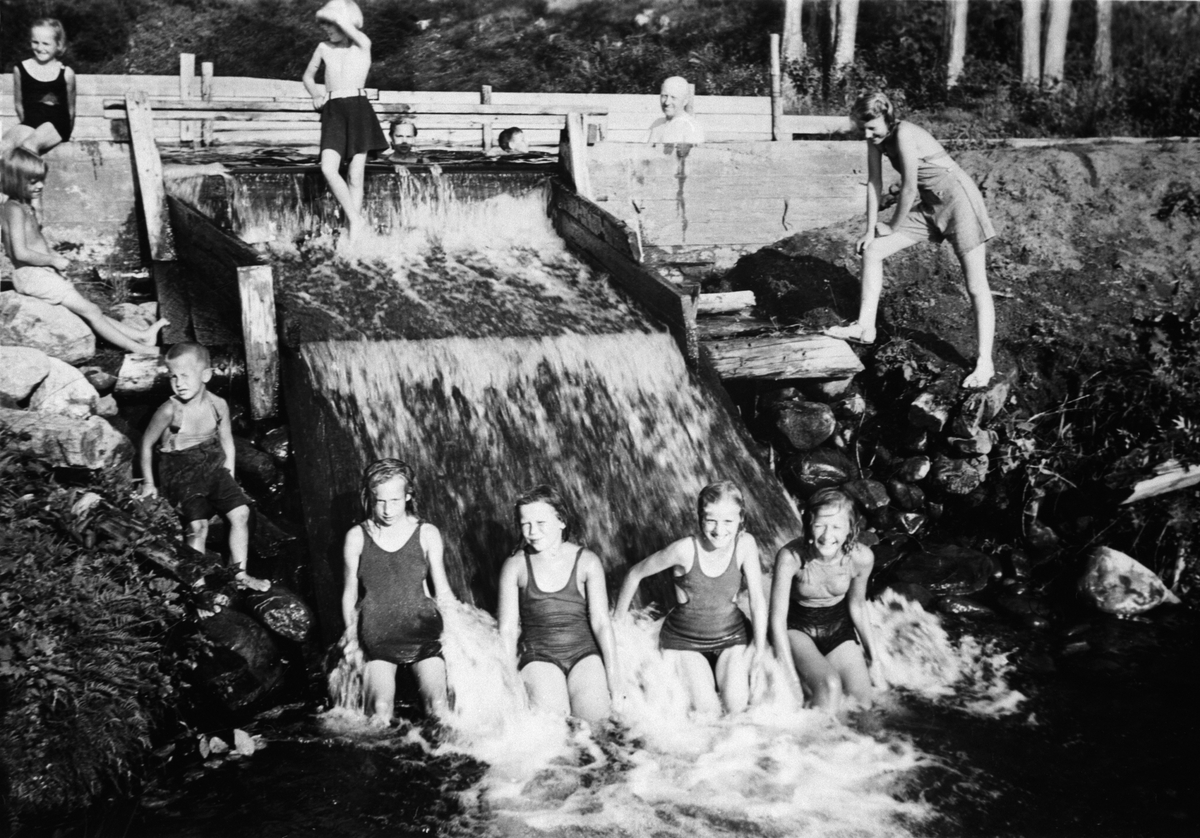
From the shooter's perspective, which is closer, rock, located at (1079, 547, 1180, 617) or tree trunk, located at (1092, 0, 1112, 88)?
rock, located at (1079, 547, 1180, 617)

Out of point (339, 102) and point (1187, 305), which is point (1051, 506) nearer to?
point (1187, 305)

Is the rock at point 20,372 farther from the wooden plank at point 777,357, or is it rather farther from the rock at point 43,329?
the wooden plank at point 777,357

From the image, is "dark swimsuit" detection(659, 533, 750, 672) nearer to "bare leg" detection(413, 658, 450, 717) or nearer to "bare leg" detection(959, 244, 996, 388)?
"bare leg" detection(413, 658, 450, 717)

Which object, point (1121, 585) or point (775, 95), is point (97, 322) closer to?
point (1121, 585)

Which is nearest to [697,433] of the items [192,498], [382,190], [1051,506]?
[1051,506]

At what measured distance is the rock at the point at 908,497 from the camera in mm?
7629

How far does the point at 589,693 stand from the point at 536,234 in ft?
19.0

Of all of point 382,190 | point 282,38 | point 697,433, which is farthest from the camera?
point 282,38

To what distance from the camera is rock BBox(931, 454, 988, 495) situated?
24.8 feet

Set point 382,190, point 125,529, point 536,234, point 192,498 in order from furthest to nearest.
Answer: point 536,234
point 382,190
point 192,498
point 125,529

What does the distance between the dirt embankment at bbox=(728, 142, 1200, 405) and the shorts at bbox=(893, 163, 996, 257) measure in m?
1.11

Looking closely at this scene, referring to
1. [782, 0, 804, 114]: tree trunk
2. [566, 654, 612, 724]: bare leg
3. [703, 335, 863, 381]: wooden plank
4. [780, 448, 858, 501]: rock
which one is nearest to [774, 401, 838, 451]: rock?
[780, 448, 858, 501]: rock

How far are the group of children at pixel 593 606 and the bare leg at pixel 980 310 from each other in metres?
2.93

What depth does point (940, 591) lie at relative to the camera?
6.82m
